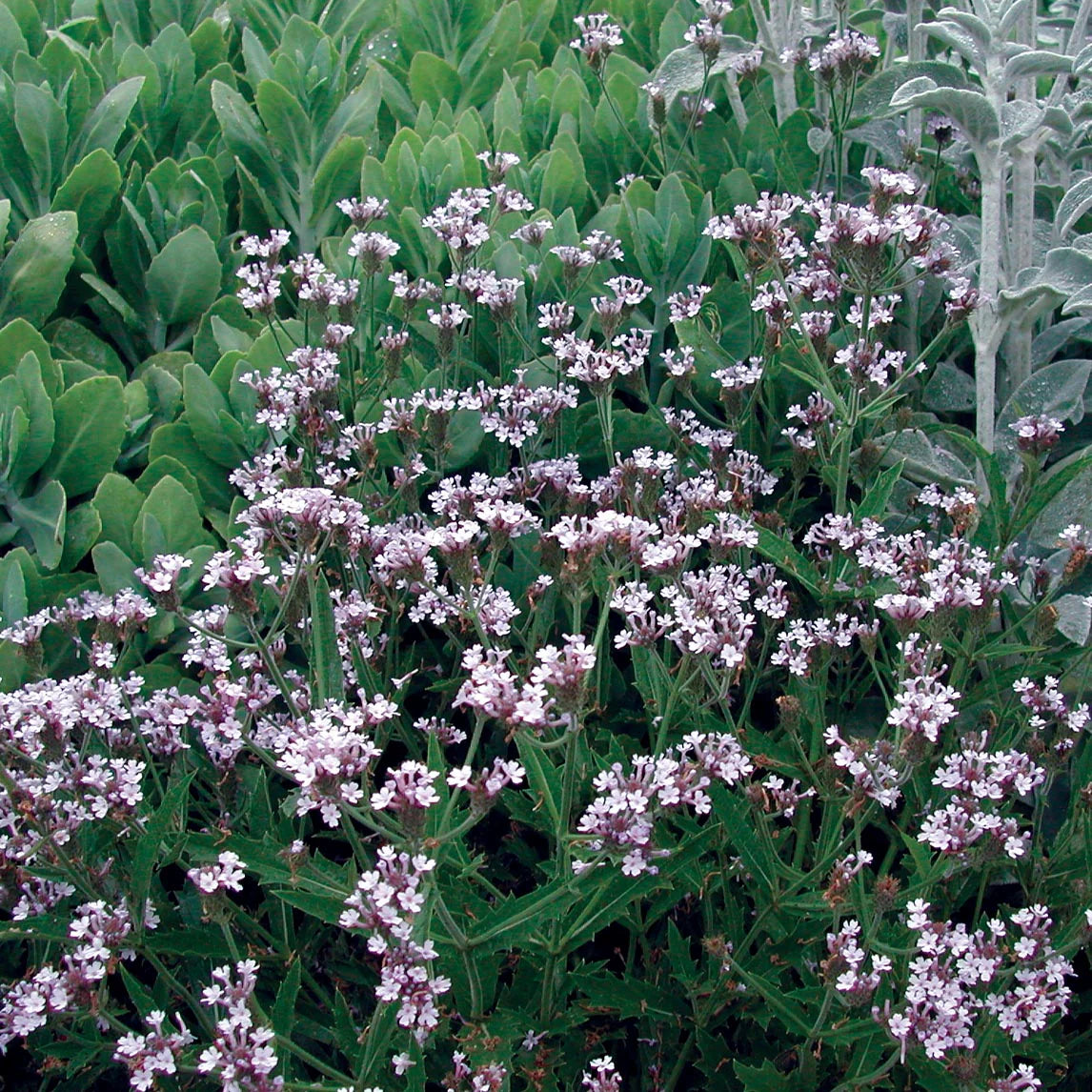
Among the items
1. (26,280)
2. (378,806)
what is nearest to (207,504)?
(26,280)

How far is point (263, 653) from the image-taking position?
185 cm

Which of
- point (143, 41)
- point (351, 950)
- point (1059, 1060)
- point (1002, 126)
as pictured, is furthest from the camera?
point (143, 41)

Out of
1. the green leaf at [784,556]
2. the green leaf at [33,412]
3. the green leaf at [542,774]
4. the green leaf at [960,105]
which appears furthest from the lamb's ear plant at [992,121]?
the green leaf at [33,412]

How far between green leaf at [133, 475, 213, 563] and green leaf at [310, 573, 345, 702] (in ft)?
1.74

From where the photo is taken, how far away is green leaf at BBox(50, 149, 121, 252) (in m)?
2.98

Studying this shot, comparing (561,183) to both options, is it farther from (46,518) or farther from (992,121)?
(46,518)

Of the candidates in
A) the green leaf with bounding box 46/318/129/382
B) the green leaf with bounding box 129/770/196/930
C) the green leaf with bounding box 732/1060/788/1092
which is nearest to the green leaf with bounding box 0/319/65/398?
the green leaf with bounding box 46/318/129/382

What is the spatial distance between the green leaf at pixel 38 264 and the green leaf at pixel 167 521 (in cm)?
76

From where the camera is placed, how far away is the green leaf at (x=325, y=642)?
188 cm

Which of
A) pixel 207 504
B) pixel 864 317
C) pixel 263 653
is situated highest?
pixel 864 317

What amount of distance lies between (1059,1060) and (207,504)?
6.36 feet

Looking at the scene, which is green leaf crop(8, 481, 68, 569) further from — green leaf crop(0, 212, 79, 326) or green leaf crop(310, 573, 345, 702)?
green leaf crop(310, 573, 345, 702)

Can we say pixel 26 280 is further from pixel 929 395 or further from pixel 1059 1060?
pixel 1059 1060

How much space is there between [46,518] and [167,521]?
0.97 feet
